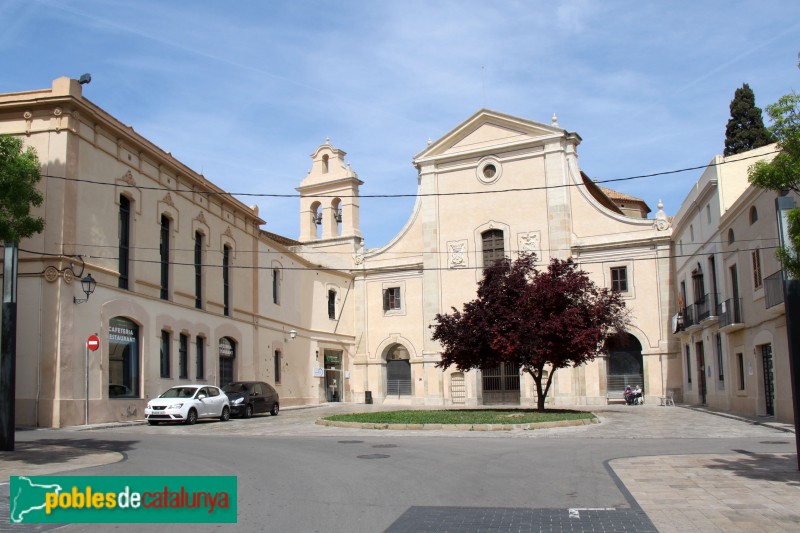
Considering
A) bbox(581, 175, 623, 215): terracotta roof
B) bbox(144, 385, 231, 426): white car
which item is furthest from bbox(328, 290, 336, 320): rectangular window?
bbox(144, 385, 231, 426): white car

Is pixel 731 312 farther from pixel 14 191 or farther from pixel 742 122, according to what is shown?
pixel 14 191

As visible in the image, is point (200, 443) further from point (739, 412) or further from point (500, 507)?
point (739, 412)

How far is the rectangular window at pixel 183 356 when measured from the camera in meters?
29.9

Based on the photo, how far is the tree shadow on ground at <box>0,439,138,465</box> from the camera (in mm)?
13773

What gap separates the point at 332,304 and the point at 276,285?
5.90 meters

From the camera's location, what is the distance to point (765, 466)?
12.2 m

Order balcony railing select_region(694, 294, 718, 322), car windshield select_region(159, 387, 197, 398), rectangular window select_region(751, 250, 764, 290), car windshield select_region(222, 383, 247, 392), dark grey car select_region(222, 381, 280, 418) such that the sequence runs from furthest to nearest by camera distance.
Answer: balcony railing select_region(694, 294, 718, 322), car windshield select_region(222, 383, 247, 392), dark grey car select_region(222, 381, 280, 418), car windshield select_region(159, 387, 197, 398), rectangular window select_region(751, 250, 764, 290)

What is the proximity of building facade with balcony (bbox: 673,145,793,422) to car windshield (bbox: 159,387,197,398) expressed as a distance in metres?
18.5

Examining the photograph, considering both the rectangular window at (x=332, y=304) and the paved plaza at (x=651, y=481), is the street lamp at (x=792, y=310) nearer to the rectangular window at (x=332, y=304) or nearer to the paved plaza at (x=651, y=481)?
the paved plaza at (x=651, y=481)

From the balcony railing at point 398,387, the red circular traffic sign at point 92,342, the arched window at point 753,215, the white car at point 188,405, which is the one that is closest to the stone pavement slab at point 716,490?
the arched window at point 753,215

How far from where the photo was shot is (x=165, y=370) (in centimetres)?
2872

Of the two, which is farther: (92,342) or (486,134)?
(486,134)

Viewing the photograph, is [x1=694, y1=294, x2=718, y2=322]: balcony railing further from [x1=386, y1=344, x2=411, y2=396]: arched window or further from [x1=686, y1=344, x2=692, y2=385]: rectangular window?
[x1=386, y1=344, x2=411, y2=396]: arched window

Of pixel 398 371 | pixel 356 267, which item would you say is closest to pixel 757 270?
pixel 398 371
